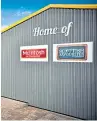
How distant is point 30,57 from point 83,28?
430cm

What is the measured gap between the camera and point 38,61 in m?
13.7

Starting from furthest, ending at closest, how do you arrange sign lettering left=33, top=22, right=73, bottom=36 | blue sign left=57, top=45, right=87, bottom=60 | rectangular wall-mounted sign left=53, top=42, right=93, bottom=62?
sign lettering left=33, top=22, right=73, bottom=36 < blue sign left=57, top=45, right=87, bottom=60 < rectangular wall-mounted sign left=53, top=42, right=93, bottom=62

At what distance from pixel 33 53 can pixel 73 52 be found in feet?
10.1

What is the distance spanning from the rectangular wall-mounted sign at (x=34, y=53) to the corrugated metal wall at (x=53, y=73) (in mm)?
266

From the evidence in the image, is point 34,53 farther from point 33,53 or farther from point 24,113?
point 24,113

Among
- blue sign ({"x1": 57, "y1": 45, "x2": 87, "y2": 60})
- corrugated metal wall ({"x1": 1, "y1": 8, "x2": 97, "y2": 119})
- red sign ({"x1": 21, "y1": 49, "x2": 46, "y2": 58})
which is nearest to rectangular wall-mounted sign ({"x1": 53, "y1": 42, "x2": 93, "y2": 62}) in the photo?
blue sign ({"x1": 57, "y1": 45, "x2": 87, "y2": 60})

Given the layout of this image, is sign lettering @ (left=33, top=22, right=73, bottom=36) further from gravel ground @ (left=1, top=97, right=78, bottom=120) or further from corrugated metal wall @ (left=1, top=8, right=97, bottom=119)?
gravel ground @ (left=1, top=97, right=78, bottom=120)

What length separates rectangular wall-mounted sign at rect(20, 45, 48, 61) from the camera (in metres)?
13.3

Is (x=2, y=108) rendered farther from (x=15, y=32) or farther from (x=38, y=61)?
(x=15, y=32)

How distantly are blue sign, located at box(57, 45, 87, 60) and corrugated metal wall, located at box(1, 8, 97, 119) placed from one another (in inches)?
14.8

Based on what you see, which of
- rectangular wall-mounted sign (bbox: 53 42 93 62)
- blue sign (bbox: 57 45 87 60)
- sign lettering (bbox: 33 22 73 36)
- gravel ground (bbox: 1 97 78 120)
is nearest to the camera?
rectangular wall-mounted sign (bbox: 53 42 93 62)

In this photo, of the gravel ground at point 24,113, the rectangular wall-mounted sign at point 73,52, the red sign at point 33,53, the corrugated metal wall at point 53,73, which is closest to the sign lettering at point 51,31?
the corrugated metal wall at point 53,73

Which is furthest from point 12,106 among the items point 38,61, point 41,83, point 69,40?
point 69,40

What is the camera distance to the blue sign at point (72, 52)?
11.6 metres
